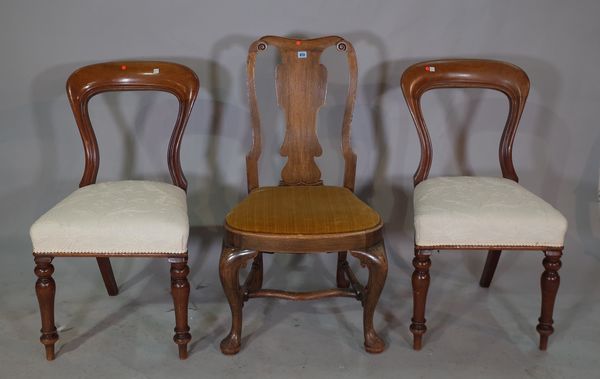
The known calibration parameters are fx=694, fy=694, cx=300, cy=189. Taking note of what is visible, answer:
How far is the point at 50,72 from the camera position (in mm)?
3170

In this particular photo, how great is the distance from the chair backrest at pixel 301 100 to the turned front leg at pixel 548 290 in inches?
32.6

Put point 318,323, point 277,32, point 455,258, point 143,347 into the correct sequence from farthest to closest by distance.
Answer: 1. point 455,258
2. point 277,32
3. point 318,323
4. point 143,347

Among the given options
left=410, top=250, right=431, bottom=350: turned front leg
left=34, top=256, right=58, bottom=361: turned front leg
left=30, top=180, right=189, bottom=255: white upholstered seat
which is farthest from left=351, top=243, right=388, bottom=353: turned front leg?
left=34, top=256, right=58, bottom=361: turned front leg

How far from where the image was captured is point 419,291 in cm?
251

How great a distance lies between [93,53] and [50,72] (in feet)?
0.74

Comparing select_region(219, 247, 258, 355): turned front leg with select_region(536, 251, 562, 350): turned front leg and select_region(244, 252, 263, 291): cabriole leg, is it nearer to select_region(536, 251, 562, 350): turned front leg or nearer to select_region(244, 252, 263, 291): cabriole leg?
select_region(244, 252, 263, 291): cabriole leg

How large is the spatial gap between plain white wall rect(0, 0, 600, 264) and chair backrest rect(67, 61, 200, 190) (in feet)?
Result: 1.18

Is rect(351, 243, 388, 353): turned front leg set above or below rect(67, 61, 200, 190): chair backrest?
below

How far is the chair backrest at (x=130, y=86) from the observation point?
2.76 m

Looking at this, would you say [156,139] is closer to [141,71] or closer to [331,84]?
[141,71]

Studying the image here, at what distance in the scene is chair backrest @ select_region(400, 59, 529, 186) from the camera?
2789mm

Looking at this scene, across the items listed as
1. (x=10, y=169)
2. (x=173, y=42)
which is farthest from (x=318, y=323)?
(x=10, y=169)

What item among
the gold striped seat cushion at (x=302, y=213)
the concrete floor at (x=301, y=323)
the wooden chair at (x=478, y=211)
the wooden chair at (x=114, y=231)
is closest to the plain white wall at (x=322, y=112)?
the concrete floor at (x=301, y=323)

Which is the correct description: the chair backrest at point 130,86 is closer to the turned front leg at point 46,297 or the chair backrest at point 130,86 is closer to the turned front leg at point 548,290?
the turned front leg at point 46,297
